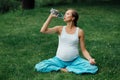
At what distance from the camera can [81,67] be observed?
31.4 ft

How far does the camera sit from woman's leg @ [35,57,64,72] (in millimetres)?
9664

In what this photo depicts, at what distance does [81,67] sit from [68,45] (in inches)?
25.2

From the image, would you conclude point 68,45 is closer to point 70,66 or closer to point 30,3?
point 70,66

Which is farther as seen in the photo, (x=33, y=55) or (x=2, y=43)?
(x=2, y=43)

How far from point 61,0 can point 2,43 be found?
51.1ft

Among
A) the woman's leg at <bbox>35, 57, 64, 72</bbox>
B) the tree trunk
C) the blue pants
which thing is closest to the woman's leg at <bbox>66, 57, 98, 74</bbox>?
the blue pants

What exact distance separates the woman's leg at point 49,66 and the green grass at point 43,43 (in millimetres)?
148

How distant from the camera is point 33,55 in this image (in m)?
11.6

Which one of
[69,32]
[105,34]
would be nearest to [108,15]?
[105,34]

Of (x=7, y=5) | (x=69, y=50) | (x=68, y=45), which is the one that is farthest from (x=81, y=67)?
(x=7, y=5)

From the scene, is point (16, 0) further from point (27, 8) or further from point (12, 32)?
point (12, 32)

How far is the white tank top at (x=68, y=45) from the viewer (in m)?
9.62

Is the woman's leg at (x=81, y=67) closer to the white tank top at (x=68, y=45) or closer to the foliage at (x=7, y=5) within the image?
the white tank top at (x=68, y=45)

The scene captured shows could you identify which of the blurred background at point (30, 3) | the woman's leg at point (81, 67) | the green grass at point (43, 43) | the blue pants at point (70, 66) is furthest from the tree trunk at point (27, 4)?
the woman's leg at point (81, 67)
